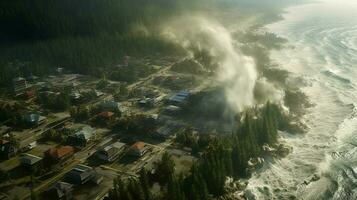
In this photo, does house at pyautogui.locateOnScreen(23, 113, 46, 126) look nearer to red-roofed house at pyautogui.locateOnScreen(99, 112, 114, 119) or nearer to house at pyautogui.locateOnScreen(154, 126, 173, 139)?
red-roofed house at pyautogui.locateOnScreen(99, 112, 114, 119)

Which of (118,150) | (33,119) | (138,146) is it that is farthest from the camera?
(33,119)

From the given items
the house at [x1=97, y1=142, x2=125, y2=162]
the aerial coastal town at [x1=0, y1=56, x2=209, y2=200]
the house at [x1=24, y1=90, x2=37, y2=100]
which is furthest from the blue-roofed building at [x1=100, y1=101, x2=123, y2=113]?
the house at [x1=24, y1=90, x2=37, y2=100]

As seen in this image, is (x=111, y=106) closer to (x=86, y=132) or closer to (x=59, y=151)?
(x=86, y=132)

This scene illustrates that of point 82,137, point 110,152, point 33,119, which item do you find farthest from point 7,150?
point 110,152

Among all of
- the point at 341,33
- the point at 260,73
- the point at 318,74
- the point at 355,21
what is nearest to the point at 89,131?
the point at 260,73

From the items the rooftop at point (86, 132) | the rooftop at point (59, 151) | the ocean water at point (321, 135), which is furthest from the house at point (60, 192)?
the ocean water at point (321, 135)

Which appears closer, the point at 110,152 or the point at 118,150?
the point at 110,152

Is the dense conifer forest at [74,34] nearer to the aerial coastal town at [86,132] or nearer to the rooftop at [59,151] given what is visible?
the aerial coastal town at [86,132]
